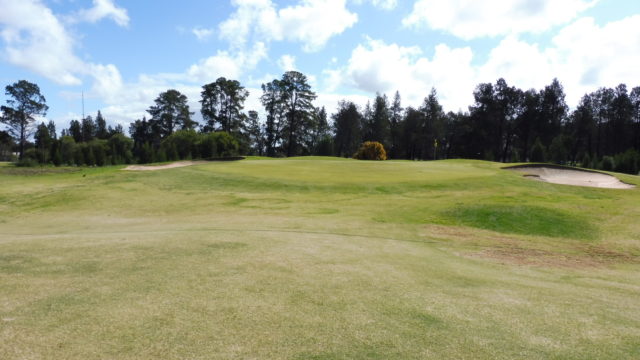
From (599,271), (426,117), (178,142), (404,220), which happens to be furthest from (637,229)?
(426,117)

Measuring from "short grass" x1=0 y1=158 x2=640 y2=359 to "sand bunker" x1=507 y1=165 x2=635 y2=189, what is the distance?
10622mm

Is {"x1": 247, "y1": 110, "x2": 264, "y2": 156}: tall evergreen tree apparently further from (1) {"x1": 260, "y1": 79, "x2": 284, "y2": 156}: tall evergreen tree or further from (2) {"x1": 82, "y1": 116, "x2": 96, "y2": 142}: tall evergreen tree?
(2) {"x1": 82, "y1": 116, "x2": 96, "y2": 142}: tall evergreen tree

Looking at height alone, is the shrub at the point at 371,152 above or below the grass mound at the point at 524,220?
above

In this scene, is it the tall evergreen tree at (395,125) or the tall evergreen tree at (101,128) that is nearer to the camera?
the tall evergreen tree at (395,125)

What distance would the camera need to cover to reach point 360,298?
5.66m

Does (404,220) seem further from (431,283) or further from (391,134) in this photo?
(391,134)

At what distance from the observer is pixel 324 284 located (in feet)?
20.4

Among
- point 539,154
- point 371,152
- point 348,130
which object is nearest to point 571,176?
point 371,152

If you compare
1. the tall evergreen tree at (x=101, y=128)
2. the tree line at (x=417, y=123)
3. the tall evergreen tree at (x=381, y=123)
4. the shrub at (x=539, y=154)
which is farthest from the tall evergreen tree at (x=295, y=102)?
the tall evergreen tree at (x=101, y=128)

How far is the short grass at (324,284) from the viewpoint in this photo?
13.6ft

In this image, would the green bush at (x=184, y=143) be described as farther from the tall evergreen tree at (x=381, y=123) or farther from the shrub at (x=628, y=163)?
the shrub at (x=628, y=163)

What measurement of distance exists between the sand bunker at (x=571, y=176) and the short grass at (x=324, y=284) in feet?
34.8

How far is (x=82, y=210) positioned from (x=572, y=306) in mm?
18281

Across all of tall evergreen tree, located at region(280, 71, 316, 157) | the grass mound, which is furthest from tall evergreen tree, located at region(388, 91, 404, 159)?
the grass mound
